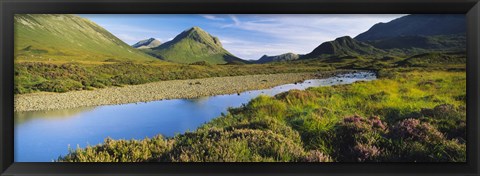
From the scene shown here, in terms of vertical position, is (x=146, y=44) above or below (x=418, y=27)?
below

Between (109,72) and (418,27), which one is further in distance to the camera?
(109,72)

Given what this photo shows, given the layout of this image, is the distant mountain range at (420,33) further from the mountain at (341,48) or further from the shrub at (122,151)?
the shrub at (122,151)

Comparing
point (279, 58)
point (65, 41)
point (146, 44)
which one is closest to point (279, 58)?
point (279, 58)

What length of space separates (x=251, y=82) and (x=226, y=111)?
1.90 feet

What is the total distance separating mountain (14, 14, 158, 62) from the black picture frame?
160 millimetres

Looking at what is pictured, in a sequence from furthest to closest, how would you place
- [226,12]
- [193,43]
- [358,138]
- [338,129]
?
[193,43], [338,129], [358,138], [226,12]

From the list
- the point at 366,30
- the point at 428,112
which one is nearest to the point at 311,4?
the point at 366,30

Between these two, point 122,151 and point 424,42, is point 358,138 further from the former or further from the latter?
point 122,151

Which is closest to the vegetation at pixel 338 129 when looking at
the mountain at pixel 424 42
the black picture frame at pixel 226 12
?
the black picture frame at pixel 226 12

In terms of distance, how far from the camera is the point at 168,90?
607cm

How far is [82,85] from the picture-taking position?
5.86 meters

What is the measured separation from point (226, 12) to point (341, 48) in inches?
67.8

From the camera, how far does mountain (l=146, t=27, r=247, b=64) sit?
5871 mm

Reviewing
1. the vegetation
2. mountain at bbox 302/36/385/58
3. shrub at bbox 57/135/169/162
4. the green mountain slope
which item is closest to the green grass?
mountain at bbox 302/36/385/58
